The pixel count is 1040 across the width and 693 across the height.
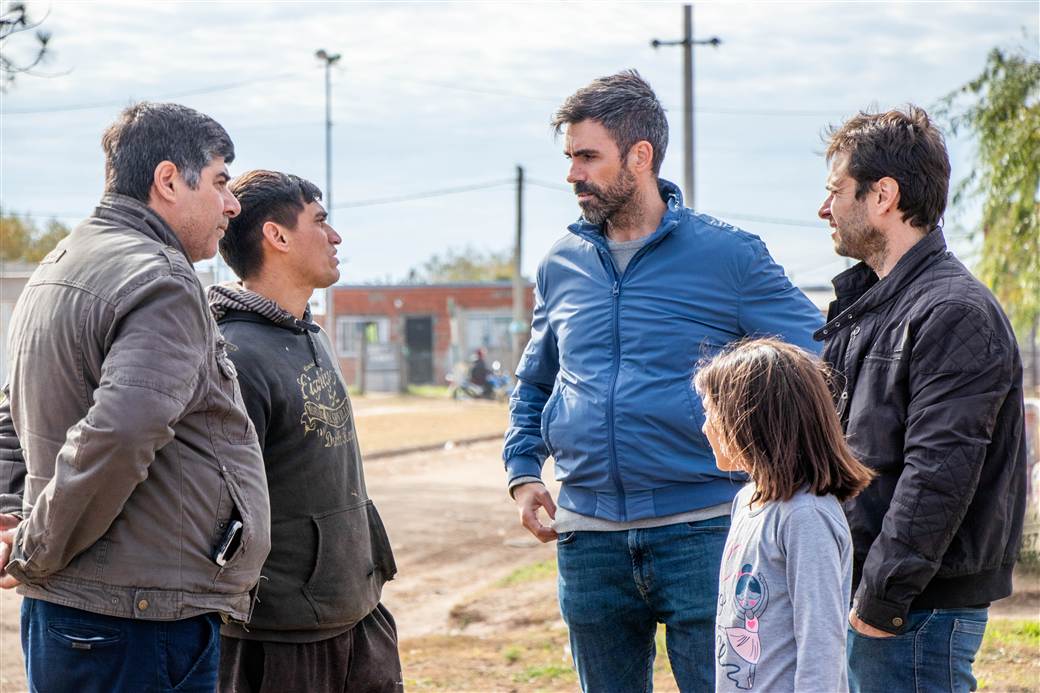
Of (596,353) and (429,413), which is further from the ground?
(596,353)

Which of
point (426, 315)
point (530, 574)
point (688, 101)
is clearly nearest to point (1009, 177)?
point (530, 574)

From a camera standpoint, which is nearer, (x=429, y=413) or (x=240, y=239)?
(x=240, y=239)

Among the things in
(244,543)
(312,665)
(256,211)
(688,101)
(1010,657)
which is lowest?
(1010,657)

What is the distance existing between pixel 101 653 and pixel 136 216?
1.01 m

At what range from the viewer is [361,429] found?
23594 mm

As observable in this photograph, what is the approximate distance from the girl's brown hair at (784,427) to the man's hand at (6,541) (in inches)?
66.5

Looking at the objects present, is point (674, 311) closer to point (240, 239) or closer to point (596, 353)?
point (596, 353)

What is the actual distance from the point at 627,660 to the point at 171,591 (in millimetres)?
1397

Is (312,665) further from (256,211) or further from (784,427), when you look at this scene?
(784,427)

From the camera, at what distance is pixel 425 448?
64.2 ft

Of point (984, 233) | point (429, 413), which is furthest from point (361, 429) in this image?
point (984, 233)

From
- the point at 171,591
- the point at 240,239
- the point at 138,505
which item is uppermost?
the point at 240,239

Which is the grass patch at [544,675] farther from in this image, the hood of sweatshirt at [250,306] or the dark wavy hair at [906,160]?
the dark wavy hair at [906,160]

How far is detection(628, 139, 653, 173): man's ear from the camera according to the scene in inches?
143
